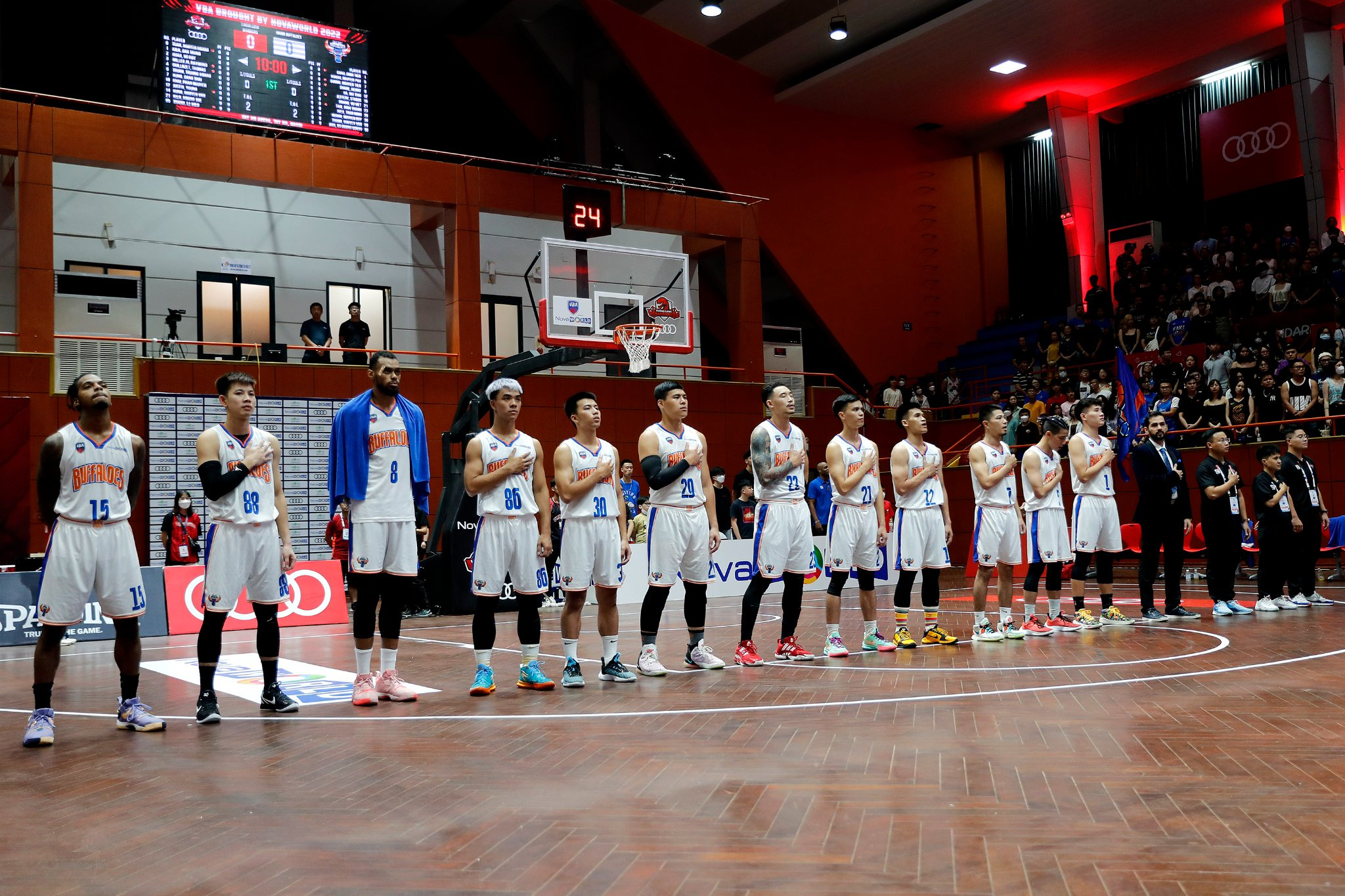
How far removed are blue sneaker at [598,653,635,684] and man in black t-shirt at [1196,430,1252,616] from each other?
7074 mm

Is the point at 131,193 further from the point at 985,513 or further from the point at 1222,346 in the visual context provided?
the point at 1222,346

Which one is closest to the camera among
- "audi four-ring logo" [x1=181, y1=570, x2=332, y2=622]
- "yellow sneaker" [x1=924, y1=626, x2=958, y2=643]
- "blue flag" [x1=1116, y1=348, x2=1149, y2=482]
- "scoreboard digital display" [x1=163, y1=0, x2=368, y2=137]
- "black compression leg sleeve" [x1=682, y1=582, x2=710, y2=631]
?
"black compression leg sleeve" [x1=682, y1=582, x2=710, y2=631]

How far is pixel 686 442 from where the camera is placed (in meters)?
8.22

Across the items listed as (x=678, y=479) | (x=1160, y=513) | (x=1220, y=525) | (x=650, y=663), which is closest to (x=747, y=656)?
(x=650, y=663)

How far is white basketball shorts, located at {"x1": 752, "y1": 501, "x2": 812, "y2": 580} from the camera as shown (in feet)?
28.4

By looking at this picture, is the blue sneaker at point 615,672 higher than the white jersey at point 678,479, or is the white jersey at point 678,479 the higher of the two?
the white jersey at point 678,479

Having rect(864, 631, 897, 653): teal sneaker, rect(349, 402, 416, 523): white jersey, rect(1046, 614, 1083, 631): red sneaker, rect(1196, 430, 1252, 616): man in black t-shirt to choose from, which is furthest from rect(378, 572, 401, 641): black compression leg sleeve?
rect(1196, 430, 1252, 616): man in black t-shirt

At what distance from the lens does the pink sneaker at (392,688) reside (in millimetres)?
7230

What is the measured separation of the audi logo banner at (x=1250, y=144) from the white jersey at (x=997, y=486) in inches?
729

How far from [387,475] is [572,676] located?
187cm

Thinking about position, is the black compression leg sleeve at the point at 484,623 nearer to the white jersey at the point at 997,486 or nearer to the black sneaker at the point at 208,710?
the black sneaker at the point at 208,710

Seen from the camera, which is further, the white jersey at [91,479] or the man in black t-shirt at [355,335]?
the man in black t-shirt at [355,335]

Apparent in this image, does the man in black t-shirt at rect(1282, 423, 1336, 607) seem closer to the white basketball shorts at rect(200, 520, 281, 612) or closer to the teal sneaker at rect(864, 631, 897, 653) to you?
the teal sneaker at rect(864, 631, 897, 653)

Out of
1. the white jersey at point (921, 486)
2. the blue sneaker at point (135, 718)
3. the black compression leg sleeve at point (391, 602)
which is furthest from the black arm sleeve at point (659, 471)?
the blue sneaker at point (135, 718)
